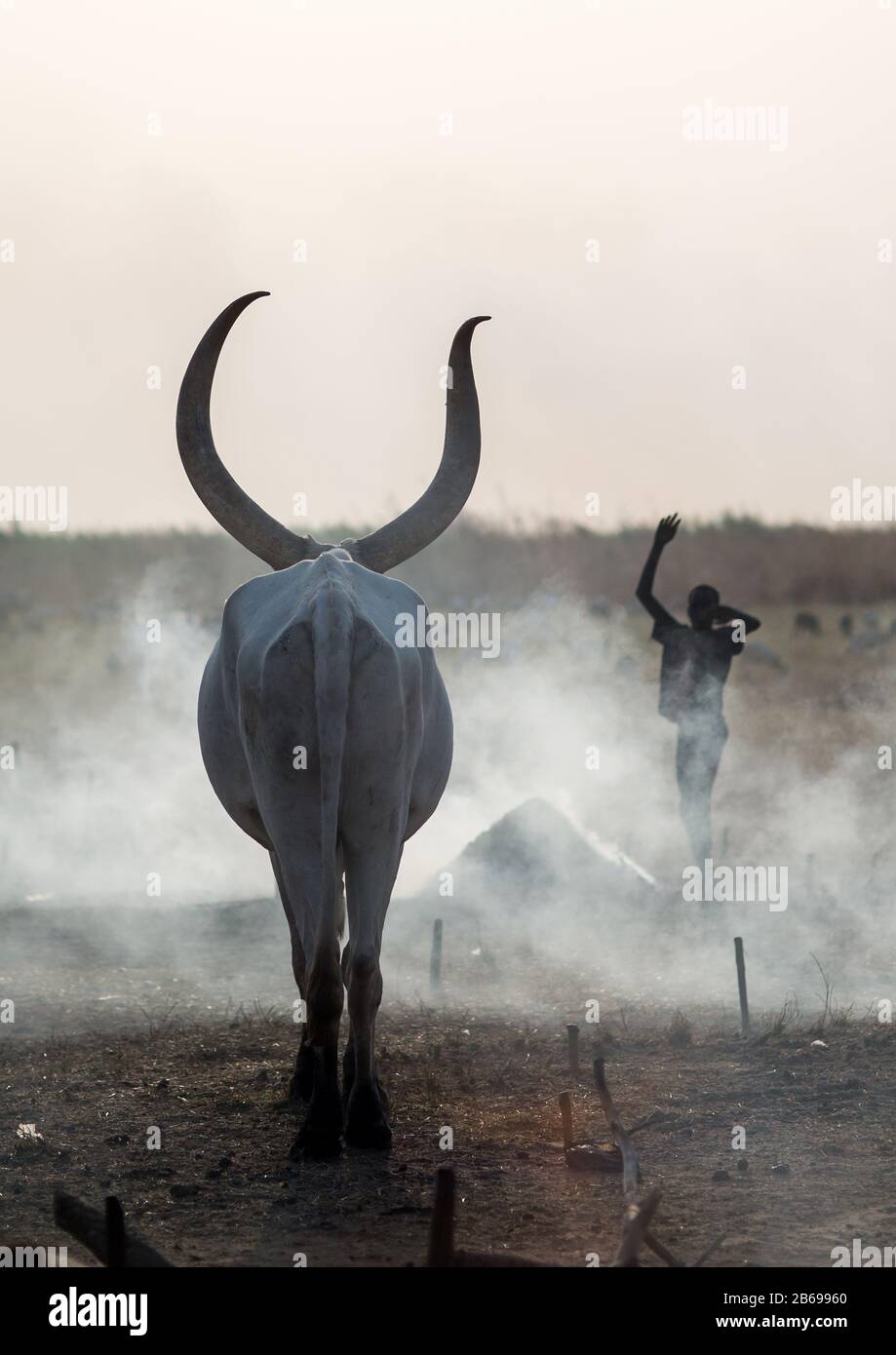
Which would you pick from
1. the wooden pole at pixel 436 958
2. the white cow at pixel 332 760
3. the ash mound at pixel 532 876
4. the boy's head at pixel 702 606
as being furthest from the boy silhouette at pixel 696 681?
the white cow at pixel 332 760

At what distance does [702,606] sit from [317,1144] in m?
6.54

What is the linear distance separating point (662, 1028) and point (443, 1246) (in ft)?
14.6

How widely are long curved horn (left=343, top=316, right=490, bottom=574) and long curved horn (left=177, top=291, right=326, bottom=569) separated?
0.28 metres

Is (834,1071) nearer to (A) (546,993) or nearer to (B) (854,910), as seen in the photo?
(A) (546,993)

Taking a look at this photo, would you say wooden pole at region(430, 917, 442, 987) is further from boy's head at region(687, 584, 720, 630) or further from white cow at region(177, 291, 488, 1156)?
boy's head at region(687, 584, 720, 630)

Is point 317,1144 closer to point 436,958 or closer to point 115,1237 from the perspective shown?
point 115,1237

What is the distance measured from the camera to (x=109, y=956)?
10117mm

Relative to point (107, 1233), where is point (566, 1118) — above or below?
below

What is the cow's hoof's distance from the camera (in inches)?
219

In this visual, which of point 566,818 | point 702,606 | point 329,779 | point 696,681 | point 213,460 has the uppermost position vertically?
point 213,460

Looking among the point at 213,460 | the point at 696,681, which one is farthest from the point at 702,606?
the point at 213,460

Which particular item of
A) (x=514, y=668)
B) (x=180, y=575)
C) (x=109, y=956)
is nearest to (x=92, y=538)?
(x=180, y=575)

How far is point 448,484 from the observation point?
7.06m

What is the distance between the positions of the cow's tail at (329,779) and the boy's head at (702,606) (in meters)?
6.09
